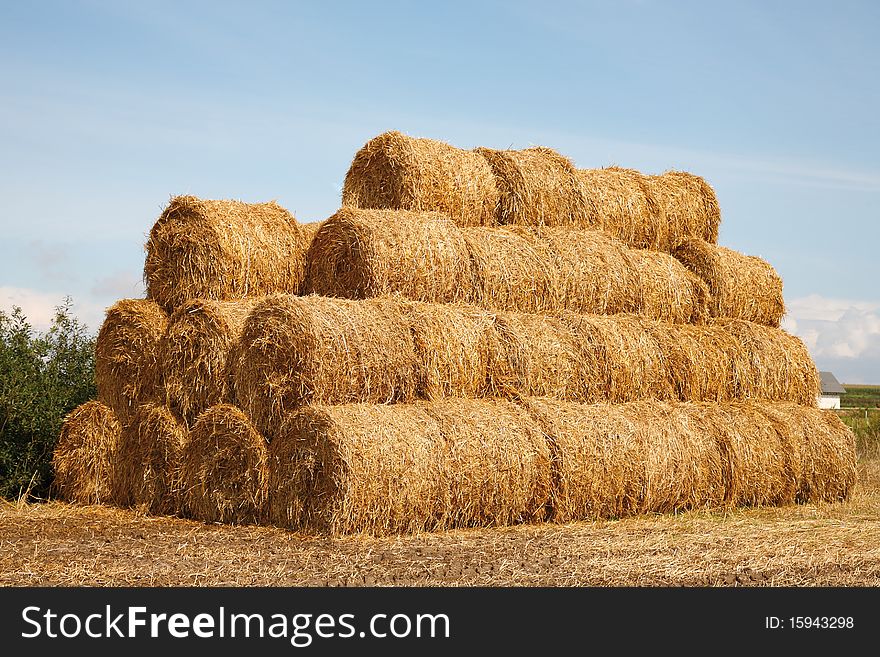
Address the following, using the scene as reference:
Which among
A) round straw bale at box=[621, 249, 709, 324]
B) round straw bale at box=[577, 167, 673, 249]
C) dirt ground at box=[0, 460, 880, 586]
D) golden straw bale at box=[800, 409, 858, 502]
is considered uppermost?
round straw bale at box=[577, 167, 673, 249]

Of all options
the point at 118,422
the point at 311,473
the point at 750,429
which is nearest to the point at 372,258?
the point at 311,473

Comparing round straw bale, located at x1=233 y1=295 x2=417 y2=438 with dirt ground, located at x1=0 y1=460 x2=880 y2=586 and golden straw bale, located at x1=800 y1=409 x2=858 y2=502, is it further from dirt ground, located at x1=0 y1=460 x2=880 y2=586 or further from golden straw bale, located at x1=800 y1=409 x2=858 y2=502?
golden straw bale, located at x1=800 y1=409 x2=858 y2=502

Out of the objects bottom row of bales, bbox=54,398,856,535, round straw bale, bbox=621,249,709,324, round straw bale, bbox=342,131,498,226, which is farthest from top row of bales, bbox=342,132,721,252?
bottom row of bales, bbox=54,398,856,535

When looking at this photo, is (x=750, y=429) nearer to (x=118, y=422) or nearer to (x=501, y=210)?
(x=501, y=210)

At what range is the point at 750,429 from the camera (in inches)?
495

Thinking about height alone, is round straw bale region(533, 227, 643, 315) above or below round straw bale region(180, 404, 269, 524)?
above

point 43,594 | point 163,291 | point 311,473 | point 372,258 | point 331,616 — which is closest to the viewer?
point 331,616

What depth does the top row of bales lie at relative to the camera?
1206cm

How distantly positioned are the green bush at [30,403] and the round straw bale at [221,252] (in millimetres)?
2272

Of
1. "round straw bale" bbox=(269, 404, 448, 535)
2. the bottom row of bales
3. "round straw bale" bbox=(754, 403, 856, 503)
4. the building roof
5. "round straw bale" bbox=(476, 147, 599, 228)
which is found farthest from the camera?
the building roof

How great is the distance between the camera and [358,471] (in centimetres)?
941

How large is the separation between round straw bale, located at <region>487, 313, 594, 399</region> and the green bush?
5.39 m

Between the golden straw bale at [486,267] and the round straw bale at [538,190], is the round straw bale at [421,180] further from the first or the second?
the golden straw bale at [486,267]

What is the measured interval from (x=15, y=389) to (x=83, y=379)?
1.08m
